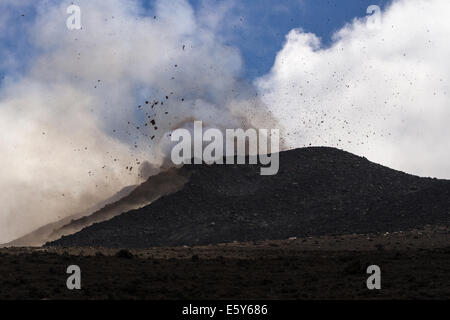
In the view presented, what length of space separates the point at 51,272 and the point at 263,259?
15.1m

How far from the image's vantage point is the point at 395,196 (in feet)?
287

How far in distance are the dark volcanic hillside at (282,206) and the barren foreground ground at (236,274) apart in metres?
22.8

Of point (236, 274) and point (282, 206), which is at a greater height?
point (282, 206)

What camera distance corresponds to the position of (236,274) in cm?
3866

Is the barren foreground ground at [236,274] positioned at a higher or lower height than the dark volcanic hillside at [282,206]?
lower

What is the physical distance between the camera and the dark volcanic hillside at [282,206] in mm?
76750

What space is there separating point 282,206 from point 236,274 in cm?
4875

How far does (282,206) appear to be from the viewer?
86938mm

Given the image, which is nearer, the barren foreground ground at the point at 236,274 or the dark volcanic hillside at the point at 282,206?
the barren foreground ground at the point at 236,274

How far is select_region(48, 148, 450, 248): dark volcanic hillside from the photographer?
252 feet

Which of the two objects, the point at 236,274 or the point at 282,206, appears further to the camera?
the point at 282,206

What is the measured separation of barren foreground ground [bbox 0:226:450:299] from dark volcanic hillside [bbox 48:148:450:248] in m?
22.8
